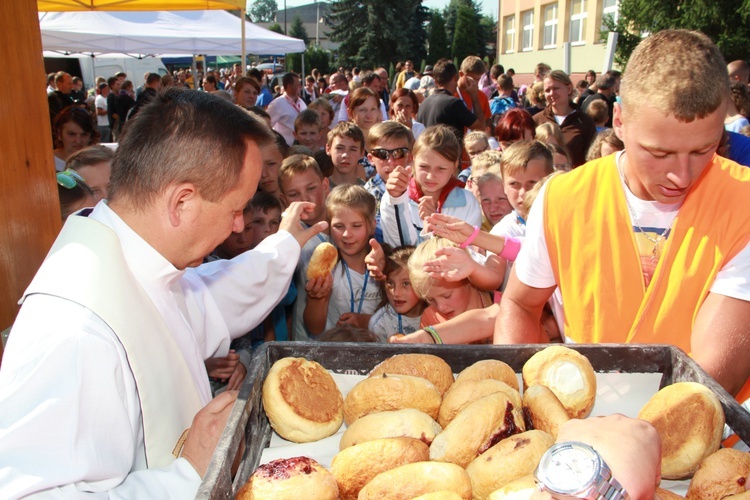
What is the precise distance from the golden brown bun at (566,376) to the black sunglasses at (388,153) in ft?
12.0

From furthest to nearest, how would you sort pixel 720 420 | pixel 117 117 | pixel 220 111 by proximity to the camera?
pixel 117 117
pixel 220 111
pixel 720 420

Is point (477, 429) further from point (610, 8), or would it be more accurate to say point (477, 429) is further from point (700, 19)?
point (610, 8)

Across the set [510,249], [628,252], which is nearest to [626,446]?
[628,252]

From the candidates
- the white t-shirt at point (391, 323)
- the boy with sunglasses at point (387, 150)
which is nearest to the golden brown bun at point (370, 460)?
the white t-shirt at point (391, 323)

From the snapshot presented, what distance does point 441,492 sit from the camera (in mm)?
962

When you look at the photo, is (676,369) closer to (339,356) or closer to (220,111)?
(339,356)

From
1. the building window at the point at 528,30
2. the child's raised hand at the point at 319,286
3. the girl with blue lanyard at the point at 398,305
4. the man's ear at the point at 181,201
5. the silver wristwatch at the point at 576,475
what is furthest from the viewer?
the building window at the point at 528,30

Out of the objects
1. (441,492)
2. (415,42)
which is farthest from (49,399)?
(415,42)

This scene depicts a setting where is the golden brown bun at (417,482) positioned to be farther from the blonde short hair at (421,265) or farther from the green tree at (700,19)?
the green tree at (700,19)

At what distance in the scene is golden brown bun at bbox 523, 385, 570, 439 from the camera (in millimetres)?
1138

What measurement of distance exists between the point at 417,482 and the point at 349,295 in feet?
8.92

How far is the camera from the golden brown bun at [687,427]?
1143 millimetres

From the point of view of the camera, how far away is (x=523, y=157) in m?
3.92

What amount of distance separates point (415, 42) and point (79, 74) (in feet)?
92.2
